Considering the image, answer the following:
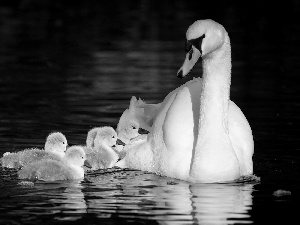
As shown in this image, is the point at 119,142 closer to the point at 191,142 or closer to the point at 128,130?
the point at 128,130

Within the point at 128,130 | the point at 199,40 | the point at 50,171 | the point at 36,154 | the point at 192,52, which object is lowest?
the point at 50,171

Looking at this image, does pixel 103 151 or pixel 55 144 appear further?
pixel 103 151

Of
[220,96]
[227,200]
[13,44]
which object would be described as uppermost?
[13,44]

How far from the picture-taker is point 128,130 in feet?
44.7

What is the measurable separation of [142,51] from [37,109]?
762cm

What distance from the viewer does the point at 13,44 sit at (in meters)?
25.3

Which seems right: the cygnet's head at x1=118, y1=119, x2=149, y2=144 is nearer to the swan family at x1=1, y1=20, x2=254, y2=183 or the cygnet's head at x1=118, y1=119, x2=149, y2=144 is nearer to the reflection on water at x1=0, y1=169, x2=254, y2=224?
the swan family at x1=1, y1=20, x2=254, y2=183

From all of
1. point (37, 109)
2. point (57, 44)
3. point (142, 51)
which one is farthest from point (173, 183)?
point (57, 44)

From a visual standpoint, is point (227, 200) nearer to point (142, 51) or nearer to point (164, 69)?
point (164, 69)

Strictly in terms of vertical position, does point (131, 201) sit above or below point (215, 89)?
below

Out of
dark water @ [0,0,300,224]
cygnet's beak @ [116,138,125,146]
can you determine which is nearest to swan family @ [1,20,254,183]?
dark water @ [0,0,300,224]

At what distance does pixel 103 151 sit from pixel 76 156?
0.67 meters

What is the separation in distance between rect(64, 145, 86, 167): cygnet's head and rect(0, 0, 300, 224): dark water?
279 millimetres

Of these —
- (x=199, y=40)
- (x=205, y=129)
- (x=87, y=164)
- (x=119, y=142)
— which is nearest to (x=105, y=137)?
(x=87, y=164)
